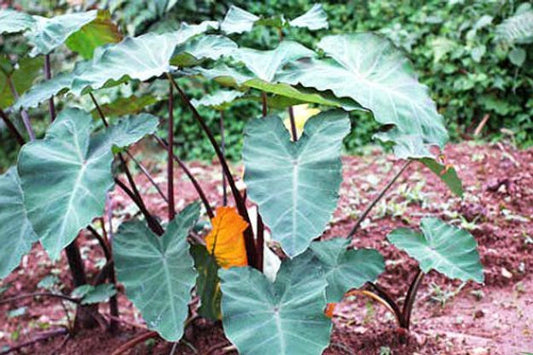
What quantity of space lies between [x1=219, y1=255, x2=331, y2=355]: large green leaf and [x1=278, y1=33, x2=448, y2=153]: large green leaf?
16.4 inches

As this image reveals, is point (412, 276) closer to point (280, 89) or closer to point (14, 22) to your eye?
point (280, 89)

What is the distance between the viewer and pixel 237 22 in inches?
72.6

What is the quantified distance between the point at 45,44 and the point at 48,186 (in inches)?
20.1

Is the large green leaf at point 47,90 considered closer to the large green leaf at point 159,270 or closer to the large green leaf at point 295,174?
the large green leaf at point 159,270

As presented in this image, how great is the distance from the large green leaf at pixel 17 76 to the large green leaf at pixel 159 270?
769 millimetres

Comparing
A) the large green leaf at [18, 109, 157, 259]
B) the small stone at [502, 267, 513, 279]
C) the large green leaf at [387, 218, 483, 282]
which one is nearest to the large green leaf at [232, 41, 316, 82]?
the large green leaf at [18, 109, 157, 259]

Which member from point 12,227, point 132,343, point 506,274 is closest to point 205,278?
point 132,343

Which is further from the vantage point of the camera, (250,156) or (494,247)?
(494,247)

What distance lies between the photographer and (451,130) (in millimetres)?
4000

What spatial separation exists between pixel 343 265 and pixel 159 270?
481 millimetres

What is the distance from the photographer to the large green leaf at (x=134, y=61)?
1.45 metres

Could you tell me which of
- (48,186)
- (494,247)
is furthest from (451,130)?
(48,186)

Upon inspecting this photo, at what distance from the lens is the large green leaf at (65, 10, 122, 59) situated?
1996 millimetres

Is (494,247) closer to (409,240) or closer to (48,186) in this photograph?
(409,240)
